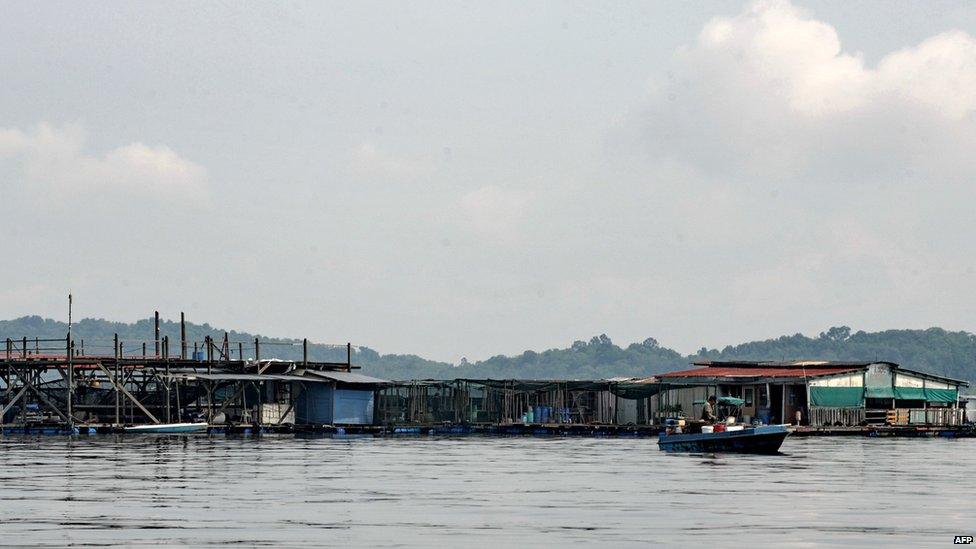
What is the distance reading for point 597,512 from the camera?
37.1m

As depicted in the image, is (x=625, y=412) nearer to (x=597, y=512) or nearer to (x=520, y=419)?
(x=520, y=419)

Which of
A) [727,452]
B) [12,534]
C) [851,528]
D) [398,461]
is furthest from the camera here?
[727,452]

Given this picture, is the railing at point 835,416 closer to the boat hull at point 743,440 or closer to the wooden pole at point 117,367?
the boat hull at point 743,440

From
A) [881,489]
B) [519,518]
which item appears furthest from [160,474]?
[881,489]

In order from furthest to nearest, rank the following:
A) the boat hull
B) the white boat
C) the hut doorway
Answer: the hut doorway, the white boat, the boat hull

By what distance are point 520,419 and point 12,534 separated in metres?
76.0

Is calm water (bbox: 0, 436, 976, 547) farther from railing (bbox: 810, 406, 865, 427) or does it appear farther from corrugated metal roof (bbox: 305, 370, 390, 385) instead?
corrugated metal roof (bbox: 305, 370, 390, 385)

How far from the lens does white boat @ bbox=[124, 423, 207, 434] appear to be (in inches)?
3565

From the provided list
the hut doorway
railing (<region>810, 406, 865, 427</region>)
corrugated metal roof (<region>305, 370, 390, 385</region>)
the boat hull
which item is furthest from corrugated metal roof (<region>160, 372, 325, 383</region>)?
the boat hull

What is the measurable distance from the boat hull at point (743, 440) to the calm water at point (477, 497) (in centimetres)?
105

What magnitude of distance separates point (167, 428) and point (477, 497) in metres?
52.6

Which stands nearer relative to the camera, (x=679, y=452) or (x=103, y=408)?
(x=679, y=452)

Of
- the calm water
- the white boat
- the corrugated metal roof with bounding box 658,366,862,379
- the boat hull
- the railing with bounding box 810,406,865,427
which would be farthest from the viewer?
the corrugated metal roof with bounding box 658,366,862,379

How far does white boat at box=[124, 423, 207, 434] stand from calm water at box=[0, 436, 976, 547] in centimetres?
1762
